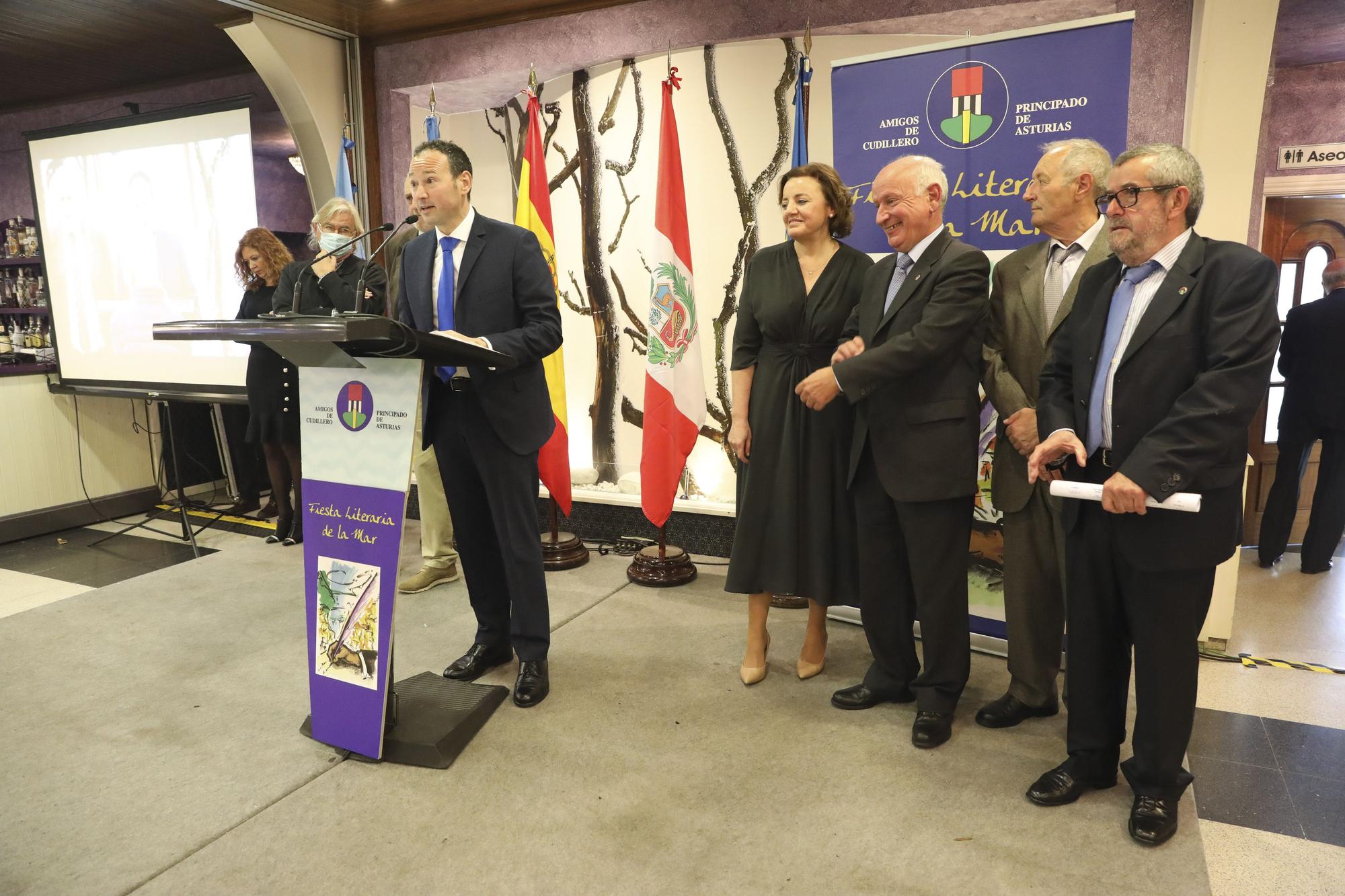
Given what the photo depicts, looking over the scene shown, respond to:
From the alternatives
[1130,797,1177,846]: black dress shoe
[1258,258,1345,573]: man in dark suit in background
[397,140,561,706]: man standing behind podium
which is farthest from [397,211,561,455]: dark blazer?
[1258,258,1345,573]: man in dark suit in background

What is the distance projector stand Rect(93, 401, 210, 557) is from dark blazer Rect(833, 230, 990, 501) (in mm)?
3759

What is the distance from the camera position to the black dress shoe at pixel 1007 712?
2.53 metres

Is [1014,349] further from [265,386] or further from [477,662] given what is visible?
[265,386]

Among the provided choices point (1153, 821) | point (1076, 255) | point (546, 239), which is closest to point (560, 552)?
point (546, 239)

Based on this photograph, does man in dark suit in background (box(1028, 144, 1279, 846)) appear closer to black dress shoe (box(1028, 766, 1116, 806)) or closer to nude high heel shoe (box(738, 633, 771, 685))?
black dress shoe (box(1028, 766, 1116, 806))

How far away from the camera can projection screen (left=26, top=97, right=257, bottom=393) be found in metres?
4.57

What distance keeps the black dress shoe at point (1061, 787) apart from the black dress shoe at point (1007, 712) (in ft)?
1.14

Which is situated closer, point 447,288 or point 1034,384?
point 1034,384

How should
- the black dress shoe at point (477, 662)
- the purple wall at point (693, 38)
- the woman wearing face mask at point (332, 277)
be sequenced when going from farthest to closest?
the woman wearing face mask at point (332, 277)
the purple wall at point (693, 38)
the black dress shoe at point (477, 662)

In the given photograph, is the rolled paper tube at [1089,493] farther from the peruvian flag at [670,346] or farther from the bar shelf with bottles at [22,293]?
the bar shelf with bottles at [22,293]

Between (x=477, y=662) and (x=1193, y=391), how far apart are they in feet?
7.18

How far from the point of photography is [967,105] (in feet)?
9.40

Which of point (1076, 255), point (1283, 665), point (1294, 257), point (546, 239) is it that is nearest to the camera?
point (1076, 255)

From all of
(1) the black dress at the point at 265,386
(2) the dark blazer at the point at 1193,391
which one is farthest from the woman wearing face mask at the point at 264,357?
(2) the dark blazer at the point at 1193,391
